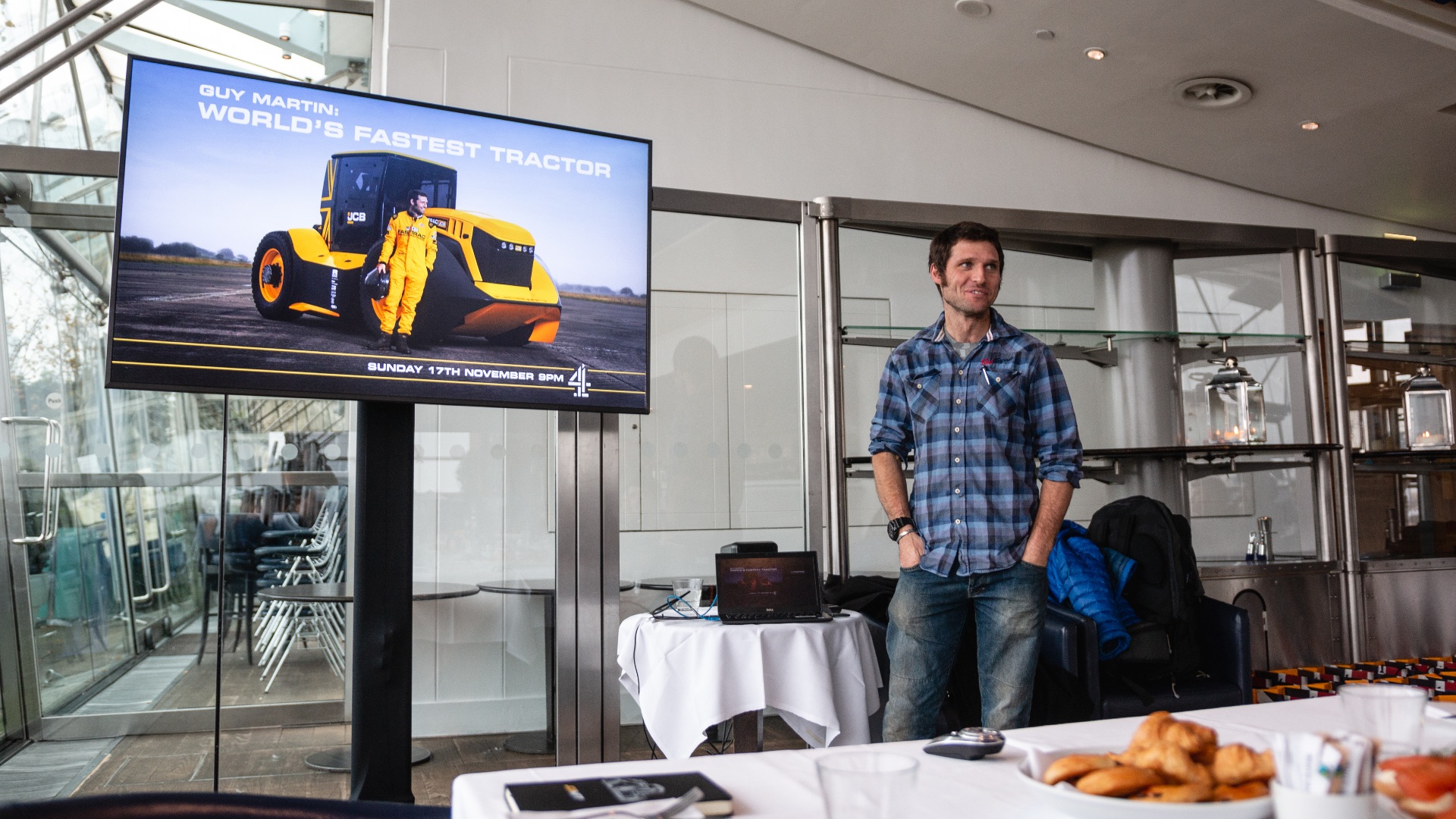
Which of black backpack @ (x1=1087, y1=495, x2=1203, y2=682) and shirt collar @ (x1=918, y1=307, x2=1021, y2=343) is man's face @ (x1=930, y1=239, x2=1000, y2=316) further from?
black backpack @ (x1=1087, y1=495, x2=1203, y2=682)

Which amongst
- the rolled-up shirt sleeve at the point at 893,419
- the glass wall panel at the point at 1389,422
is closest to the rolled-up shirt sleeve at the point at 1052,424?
the rolled-up shirt sleeve at the point at 893,419

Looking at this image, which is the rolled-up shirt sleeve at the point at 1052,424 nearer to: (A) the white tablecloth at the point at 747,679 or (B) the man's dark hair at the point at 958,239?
(B) the man's dark hair at the point at 958,239

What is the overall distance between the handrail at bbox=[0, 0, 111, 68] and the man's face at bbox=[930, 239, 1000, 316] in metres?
2.38

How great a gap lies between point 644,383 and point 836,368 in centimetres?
112

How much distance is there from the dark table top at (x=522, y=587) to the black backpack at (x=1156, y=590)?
178 centimetres

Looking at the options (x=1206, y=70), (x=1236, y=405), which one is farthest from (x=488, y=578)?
→ (x=1206, y=70)

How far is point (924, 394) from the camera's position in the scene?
2.88m

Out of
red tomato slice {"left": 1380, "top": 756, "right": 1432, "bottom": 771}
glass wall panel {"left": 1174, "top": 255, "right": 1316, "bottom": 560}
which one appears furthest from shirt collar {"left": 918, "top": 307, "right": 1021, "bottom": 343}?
glass wall panel {"left": 1174, "top": 255, "right": 1316, "bottom": 560}

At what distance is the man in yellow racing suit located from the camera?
9.25 ft

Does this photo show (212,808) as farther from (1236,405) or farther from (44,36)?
(1236,405)

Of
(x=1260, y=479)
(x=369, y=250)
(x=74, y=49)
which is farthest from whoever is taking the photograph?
(x=1260, y=479)

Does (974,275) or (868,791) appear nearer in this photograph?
(868,791)

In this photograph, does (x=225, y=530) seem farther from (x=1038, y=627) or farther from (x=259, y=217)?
(x=1038, y=627)

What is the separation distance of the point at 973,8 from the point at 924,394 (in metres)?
2.64
